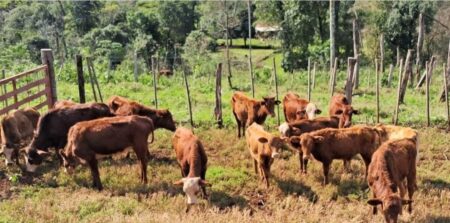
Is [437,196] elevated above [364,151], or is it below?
below

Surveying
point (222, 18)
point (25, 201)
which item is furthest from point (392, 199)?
point (222, 18)

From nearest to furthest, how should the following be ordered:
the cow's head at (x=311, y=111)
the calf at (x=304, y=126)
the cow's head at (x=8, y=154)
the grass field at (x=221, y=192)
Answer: the grass field at (x=221, y=192) → the calf at (x=304, y=126) → the cow's head at (x=8, y=154) → the cow's head at (x=311, y=111)

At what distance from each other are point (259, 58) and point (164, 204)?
48.2 meters

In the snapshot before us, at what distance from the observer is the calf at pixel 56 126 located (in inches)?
460

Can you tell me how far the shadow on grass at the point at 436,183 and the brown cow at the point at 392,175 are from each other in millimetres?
1374

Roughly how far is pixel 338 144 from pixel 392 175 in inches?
83.5

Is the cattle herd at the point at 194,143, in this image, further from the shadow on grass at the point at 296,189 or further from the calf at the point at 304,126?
the shadow on grass at the point at 296,189

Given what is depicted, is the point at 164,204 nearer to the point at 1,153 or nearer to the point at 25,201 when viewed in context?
the point at 25,201

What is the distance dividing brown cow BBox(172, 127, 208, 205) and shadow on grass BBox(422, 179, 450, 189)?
16.7 ft

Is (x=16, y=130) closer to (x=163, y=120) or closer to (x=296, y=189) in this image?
(x=163, y=120)

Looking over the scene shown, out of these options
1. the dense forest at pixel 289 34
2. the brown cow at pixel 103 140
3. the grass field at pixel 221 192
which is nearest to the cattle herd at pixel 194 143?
the brown cow at pixel 103 140

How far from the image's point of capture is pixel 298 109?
15.0 meters

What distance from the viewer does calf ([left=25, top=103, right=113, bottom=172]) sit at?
11.7 m

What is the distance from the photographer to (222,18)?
6175 cm
